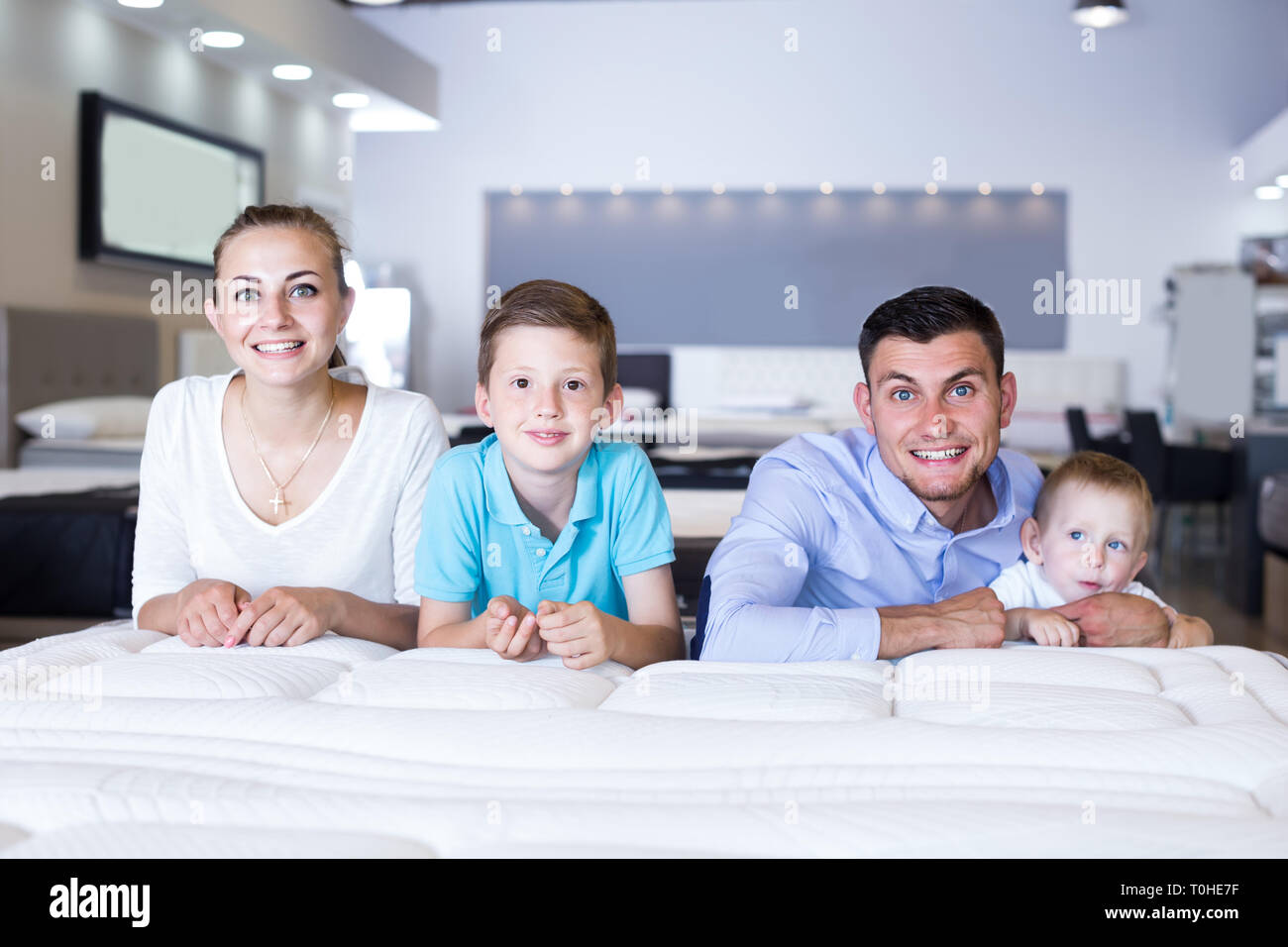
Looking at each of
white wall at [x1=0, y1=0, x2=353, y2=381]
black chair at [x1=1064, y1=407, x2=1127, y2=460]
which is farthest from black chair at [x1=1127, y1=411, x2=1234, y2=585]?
white wall at [x1=0, y1=0, x2=353, y2=381]

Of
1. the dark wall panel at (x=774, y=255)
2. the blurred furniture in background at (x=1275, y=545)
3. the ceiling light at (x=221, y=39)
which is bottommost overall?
the blurred furniture in background at (x=1275, y=545)

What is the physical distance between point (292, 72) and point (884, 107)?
3.75 metres

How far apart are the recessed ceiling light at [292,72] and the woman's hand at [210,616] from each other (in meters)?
5.28

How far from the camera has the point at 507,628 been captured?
1244 mm

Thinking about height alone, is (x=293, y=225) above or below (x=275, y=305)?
above

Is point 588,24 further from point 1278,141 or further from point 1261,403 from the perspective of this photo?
point 1261,403

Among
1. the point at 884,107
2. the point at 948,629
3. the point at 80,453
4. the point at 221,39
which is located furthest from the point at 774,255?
the point at 948,629

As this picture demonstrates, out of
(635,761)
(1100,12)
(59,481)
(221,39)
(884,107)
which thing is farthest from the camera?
(884,107)

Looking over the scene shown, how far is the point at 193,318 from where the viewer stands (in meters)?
6.28

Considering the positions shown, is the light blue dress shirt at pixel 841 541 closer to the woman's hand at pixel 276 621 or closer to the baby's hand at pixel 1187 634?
the baby's hand at pixel 1187 634

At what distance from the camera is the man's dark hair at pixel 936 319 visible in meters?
1.54

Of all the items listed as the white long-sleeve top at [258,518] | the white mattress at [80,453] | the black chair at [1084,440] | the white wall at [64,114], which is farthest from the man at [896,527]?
the black chair at [1084,440]

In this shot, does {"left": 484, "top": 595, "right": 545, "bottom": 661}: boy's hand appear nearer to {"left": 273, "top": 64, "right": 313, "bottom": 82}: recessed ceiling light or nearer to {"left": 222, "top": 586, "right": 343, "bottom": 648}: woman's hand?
{"left": 222, "top": 586, "right": 343, "bottom": 648}: woman's hand

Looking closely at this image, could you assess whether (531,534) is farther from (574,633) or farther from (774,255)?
(774,255)
